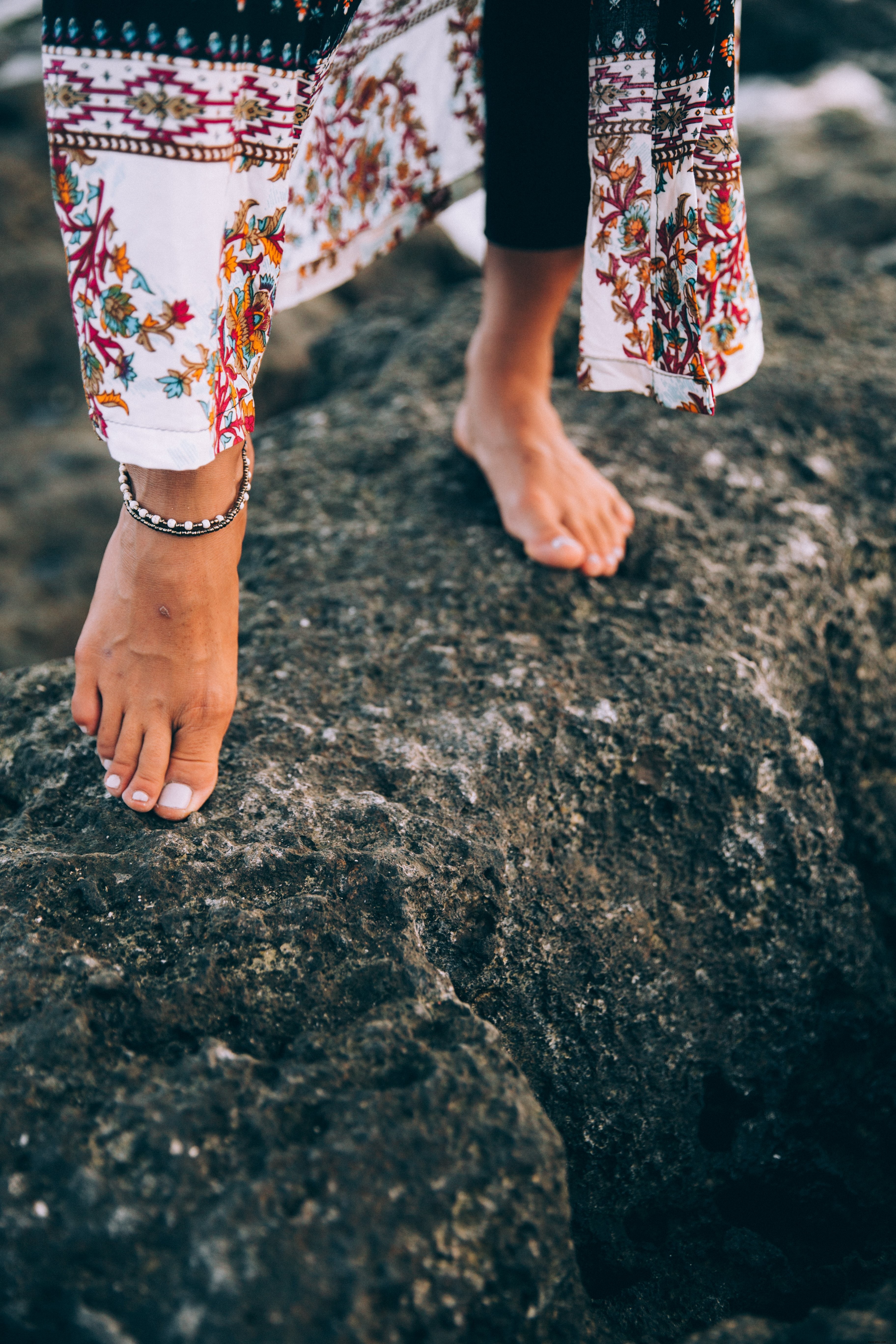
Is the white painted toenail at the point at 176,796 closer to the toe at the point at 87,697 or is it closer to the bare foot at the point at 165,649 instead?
the bare foot at the point at 165,649

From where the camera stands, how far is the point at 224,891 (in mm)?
924

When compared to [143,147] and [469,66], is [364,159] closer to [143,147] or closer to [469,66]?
[469,66]

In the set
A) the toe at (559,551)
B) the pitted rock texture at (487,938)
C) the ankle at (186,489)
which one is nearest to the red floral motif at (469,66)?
the pitted rock texture at (487,938)

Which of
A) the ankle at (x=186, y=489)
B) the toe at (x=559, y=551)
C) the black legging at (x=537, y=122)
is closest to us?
the ankle at (x=186, y=489)

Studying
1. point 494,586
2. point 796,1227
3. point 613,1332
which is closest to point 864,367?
point 494,586

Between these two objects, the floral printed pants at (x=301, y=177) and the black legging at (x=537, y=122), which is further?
the black legging at (x=537, y=122)

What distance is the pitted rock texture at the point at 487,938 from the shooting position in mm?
707

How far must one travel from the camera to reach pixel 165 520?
40.0 inches

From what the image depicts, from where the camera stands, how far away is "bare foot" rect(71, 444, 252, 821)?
1.02 metres

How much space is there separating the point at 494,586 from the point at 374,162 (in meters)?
0.68

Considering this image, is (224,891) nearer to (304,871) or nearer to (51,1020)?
(304,871)

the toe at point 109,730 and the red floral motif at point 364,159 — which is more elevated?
the red floral motif at point 364,159

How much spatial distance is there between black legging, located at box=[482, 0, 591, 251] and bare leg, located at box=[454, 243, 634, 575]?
5cm

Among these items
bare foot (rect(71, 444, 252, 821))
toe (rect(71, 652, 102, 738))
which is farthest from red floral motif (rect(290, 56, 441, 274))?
toe (rect(71, 652, 102, 738))
